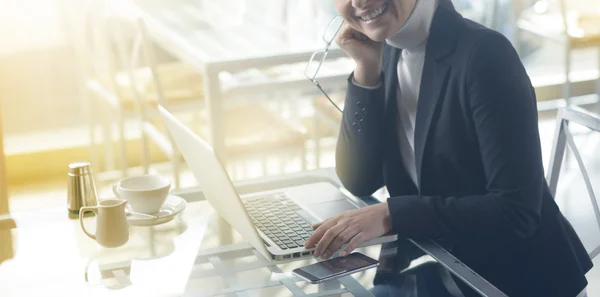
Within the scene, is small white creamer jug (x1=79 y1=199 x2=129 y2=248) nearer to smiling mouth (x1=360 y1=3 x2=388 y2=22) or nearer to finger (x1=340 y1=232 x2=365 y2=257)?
finger (x1=340 y1=232 x2=365 y2=257)

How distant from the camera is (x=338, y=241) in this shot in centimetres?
118

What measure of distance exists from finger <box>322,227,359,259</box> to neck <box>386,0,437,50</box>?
0.34m

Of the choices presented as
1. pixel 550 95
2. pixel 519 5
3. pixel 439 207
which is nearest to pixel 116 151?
pixel 519 5

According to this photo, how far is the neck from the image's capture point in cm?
134

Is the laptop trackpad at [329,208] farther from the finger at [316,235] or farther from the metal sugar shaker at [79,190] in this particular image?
the metal sugar shaker at [79,190]

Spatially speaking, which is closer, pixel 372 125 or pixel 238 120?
pixel 372 125

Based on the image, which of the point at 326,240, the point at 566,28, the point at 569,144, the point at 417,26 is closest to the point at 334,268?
the point at 326,240

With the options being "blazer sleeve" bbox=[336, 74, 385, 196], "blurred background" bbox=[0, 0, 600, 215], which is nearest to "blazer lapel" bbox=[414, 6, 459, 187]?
"blazer sleeve" bbox=[336, 74, 385, 196]

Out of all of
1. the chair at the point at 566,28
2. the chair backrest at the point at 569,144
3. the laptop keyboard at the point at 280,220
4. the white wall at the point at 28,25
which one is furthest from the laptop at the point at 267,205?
the white wall at the point at 28,25

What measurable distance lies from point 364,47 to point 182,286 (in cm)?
54

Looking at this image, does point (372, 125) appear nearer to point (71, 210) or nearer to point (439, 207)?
point (439, 207)

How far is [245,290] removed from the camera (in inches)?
43.0

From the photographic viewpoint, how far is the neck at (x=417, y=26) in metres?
1.34

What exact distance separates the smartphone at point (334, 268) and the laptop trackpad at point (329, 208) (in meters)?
0.18
